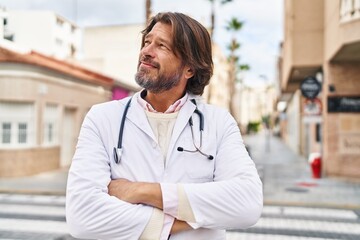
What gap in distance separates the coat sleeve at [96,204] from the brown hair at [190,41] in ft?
1.51

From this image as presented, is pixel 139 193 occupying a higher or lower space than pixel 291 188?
higher

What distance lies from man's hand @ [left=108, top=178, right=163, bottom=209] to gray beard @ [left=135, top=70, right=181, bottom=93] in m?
0.40

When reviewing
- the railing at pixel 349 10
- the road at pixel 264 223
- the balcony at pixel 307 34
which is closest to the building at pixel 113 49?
the balcony at pixel 307 34

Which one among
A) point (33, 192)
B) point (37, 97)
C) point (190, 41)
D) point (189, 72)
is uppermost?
point (37, 97)

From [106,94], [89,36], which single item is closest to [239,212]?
[106,94]

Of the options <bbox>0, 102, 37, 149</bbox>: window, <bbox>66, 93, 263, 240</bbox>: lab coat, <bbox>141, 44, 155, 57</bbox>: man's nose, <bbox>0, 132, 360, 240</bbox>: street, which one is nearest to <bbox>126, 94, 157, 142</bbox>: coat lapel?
<bbox>66, 93, 263, 240</bbox>: lab coat

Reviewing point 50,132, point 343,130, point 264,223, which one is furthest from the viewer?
point 50,132

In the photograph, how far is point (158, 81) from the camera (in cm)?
171

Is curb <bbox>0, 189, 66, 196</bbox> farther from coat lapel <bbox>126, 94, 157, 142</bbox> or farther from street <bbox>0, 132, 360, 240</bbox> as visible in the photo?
coat lapel <bbox>126, 94, 157, 142</bbox>

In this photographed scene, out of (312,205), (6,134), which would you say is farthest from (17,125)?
(312,205)

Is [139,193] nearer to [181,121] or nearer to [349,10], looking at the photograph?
[181,121]

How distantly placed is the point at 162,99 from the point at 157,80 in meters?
0.12

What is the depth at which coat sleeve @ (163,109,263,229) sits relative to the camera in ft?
5.25

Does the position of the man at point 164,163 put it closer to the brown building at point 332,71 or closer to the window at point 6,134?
the brown building at point 332,71
